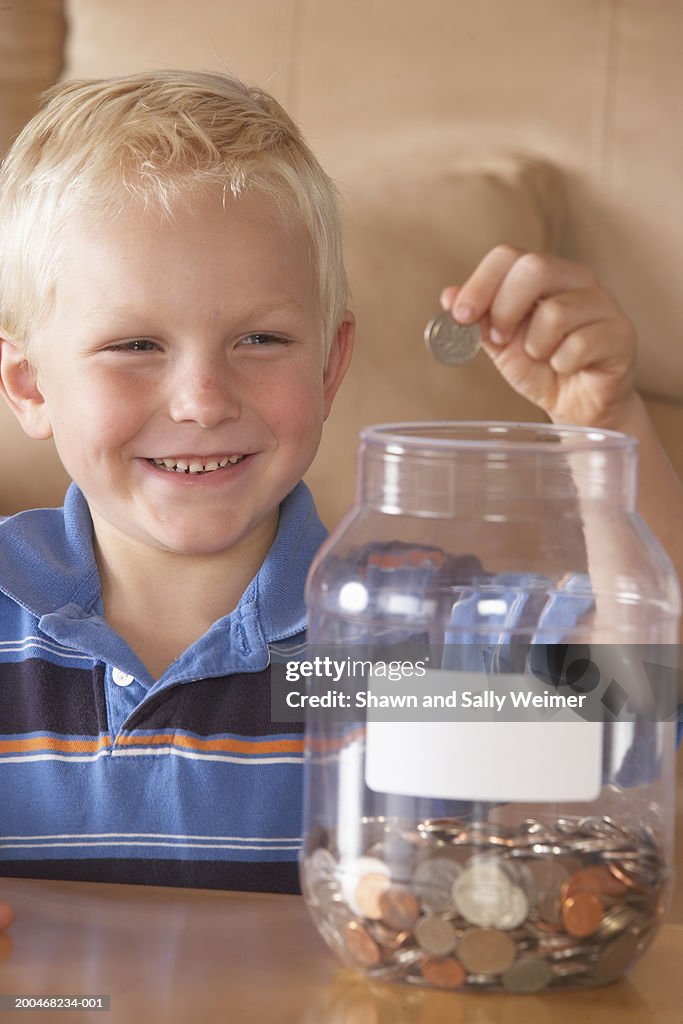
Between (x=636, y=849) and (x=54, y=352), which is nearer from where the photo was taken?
(x=636, y=849)

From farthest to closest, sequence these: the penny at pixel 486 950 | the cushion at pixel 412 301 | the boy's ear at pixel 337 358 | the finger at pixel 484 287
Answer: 1. the cushion at pixel 412 301
2. the boy's ear at pixel 337 358
3. the finger at pixel 484 287
4. the penny at pixel 486 950

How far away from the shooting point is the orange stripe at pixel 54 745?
0.97m

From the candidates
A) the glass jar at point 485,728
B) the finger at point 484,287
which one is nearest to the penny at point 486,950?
the glass jar at point 485,728

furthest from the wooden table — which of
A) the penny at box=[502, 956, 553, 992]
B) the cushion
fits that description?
the cushion

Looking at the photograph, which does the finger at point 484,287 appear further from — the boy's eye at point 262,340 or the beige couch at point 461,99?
the beige couch at point 461,99

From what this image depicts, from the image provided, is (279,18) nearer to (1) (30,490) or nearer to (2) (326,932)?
(1) (30,490)

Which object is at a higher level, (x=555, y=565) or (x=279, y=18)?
(x=279, y=18)

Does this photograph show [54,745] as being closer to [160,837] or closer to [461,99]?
[160,837]

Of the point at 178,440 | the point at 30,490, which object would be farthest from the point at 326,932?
the point at 30,490

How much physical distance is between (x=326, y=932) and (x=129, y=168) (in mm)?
621

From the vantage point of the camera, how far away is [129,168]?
966 mm

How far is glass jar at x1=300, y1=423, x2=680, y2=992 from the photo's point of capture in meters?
0.51

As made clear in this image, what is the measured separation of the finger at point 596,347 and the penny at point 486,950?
438mm

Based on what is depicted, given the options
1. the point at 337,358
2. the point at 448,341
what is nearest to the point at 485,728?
the point at 448,341
